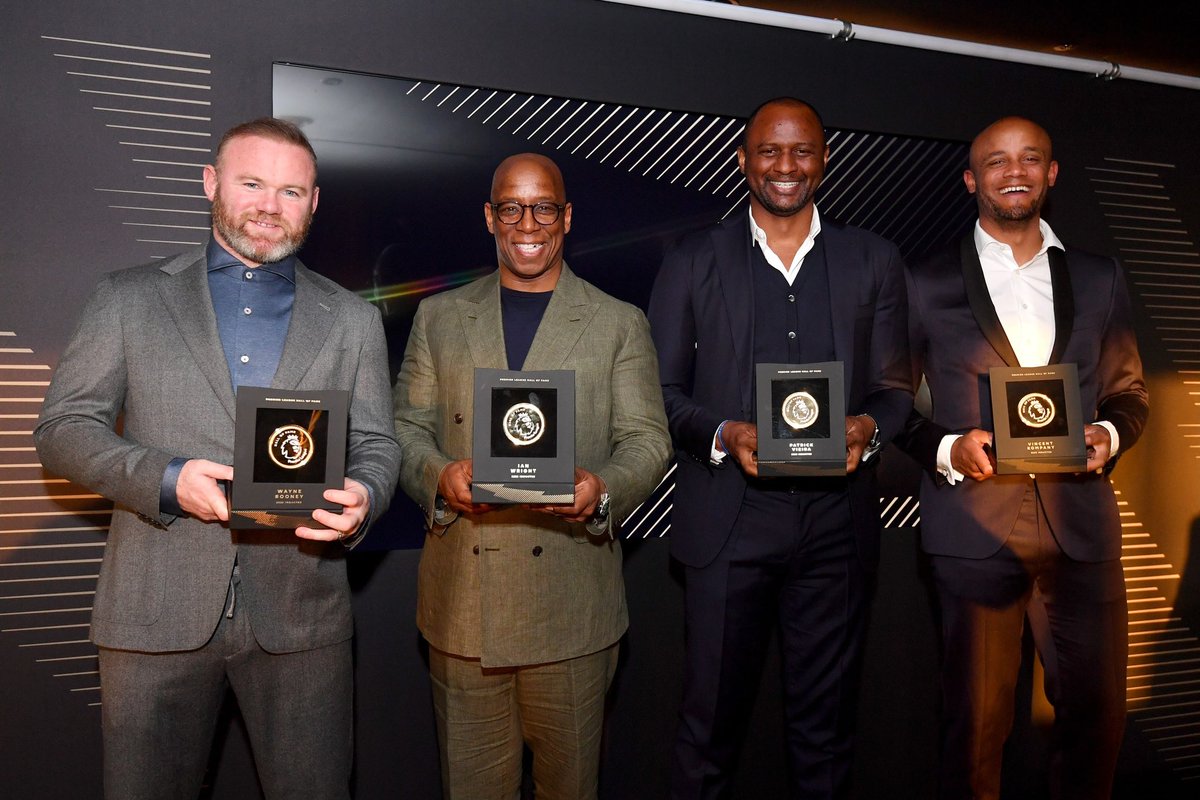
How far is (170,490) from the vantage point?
1.95 m

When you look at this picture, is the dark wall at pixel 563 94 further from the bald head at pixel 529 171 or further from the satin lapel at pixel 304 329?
the satin lapel at pixel 304 329

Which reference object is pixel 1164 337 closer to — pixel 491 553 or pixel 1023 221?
pixel 1023 221

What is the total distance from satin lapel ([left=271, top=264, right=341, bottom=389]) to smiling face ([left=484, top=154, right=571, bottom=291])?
526 mm

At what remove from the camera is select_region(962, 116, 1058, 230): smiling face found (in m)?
2.88

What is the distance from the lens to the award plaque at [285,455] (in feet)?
6.36

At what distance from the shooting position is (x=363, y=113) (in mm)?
3002

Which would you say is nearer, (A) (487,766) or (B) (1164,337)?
(A) (487,766)

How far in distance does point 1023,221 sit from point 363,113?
226cm

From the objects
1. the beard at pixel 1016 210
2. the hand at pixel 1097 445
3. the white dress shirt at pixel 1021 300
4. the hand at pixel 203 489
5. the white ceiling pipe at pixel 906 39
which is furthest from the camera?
the white ceiling pipe at pixel 906 39

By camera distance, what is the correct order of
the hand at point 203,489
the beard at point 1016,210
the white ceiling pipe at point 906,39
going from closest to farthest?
the hand at point 203,489 < the beard at point 1016,210 < the white ceiling pipe at point 906,39

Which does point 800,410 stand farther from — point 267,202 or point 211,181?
point 211,181

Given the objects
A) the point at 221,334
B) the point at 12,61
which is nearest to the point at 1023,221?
the point at 221,334

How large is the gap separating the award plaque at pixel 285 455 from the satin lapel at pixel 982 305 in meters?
1.97

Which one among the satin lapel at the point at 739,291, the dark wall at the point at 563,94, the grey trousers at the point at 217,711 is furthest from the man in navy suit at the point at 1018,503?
the grey trousers at the point at 217,711
